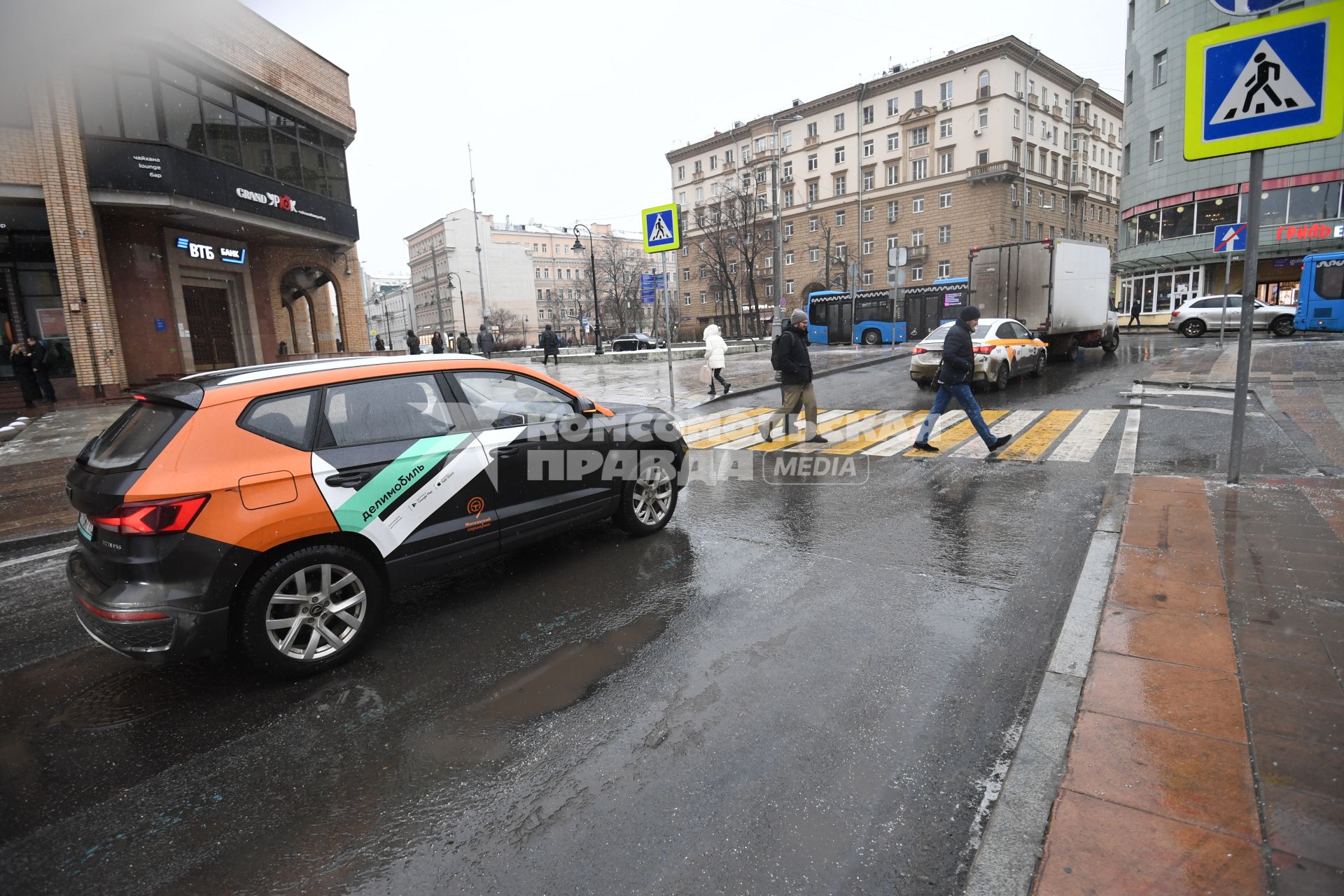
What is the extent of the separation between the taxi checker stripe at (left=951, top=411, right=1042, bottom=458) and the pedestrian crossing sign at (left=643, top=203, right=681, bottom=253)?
20.5 ft

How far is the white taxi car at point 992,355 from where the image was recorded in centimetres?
1442

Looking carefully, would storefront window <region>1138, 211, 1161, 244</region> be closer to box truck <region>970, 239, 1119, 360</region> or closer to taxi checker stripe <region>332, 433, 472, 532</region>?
box truck <region>970, 239, 1119, 360</region>

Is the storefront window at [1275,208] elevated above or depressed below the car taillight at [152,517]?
above

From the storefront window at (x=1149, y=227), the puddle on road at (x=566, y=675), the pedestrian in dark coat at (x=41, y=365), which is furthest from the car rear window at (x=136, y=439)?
the storefront window at (x=1149, y=227)

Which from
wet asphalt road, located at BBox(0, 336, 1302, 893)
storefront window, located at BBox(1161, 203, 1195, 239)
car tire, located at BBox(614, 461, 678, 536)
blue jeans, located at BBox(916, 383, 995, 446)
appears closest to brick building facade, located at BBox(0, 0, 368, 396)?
car tire, located at BBox(614, 461, 678, 536)

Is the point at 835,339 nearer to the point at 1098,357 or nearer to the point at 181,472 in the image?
the point at 1098,357

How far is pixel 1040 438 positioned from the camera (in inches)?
373

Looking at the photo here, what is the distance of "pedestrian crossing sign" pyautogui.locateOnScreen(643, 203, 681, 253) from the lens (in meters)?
12.5

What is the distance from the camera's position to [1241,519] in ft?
17.8

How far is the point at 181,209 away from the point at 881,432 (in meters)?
17.8

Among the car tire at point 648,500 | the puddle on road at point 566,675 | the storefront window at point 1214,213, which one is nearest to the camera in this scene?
the puddle on road at point 566,675

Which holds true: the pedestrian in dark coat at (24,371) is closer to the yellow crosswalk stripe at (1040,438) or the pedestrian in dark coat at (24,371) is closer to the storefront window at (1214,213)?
the yellow crosswalk stripe at (1040,438)

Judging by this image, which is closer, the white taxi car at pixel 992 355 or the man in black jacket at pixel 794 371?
the man in black jacket at pixel 794 371

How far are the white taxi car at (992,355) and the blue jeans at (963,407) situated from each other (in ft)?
19.0
